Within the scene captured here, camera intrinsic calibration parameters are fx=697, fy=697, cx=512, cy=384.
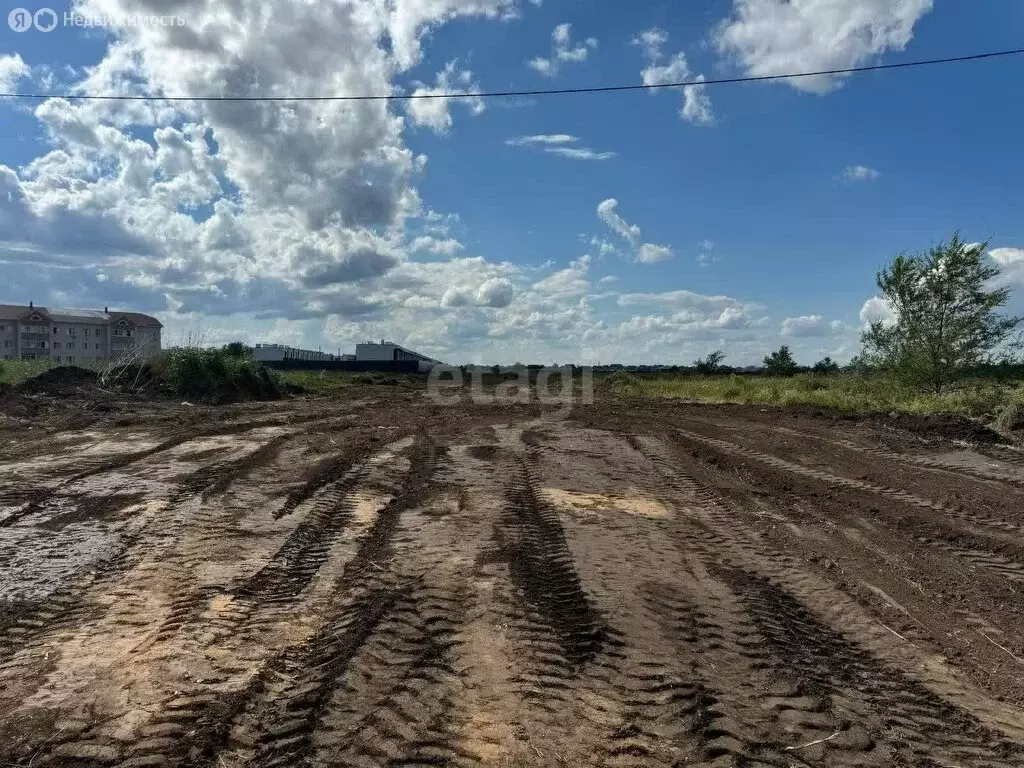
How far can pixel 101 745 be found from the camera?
117 inches

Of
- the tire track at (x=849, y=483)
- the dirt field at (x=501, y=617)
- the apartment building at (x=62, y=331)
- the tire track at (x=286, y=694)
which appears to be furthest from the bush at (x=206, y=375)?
the apartment building at (x=62, y=331)

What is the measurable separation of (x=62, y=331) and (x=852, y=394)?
7971cm

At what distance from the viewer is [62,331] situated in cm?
7544

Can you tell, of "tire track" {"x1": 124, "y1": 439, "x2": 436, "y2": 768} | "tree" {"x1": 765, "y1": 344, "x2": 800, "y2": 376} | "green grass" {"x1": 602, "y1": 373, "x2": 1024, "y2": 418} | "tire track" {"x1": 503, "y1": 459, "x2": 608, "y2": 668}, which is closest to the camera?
"tire track" {"x1": 124, "y1": 439, "x2": 436, "y2": 768}

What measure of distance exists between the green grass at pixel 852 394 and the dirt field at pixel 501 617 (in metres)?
9.89

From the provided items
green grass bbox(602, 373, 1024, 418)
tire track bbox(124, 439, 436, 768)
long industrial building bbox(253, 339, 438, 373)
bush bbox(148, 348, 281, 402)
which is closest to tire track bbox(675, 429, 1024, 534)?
tire track bbox(124, 439, 436, 768)

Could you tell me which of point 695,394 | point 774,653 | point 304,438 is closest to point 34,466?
point 304,438

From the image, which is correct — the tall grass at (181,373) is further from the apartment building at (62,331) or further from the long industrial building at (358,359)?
the apartment building at (62,331)

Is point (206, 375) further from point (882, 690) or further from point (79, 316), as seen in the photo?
point (79, 316)

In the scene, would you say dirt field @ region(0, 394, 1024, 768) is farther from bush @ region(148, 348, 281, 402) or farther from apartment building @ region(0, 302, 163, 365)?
apartment building @ region(0, 302, 163, 365)

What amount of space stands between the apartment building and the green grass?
193 ft

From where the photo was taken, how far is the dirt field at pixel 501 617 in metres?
3.09

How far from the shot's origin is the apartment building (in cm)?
7169

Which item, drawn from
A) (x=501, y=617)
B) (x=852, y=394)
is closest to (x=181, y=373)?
(x=501, y=617)
